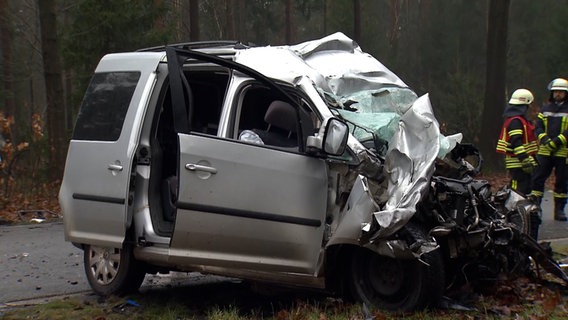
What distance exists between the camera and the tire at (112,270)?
20.9 ft

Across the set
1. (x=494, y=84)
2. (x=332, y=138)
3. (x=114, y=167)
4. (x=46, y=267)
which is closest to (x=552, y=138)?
(x=332, y=138)

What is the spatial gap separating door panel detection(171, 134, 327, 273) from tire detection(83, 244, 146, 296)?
1.11m

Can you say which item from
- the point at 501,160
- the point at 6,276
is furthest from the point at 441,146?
the point at 501,160

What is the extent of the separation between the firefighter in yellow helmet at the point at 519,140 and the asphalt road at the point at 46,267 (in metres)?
0.97

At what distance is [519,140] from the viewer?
28.6 feet

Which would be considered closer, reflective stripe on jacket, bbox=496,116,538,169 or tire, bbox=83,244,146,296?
tire, bbox=83,244,146,296

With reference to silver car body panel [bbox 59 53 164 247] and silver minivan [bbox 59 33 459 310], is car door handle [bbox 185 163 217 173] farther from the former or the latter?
silver car body panel [bbox 59 53 164 247]

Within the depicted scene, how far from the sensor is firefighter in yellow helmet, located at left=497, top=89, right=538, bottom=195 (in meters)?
8.71

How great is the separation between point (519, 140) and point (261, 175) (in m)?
4.56

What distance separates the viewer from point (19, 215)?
1291cm

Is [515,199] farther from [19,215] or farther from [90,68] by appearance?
[90,68]

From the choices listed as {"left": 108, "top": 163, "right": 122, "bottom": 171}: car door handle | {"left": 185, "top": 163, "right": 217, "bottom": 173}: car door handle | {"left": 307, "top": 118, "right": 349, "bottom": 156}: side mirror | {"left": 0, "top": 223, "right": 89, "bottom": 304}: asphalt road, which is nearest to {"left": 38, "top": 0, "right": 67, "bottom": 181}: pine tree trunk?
{"left": 0, "top": 223, "right": 89, "bottom": 304}: asphalt road

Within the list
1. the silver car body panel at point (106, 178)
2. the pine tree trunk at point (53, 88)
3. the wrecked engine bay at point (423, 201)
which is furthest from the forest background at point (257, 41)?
the wrecked engine bay at point (423, 201)

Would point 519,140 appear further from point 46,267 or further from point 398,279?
point 46,267
